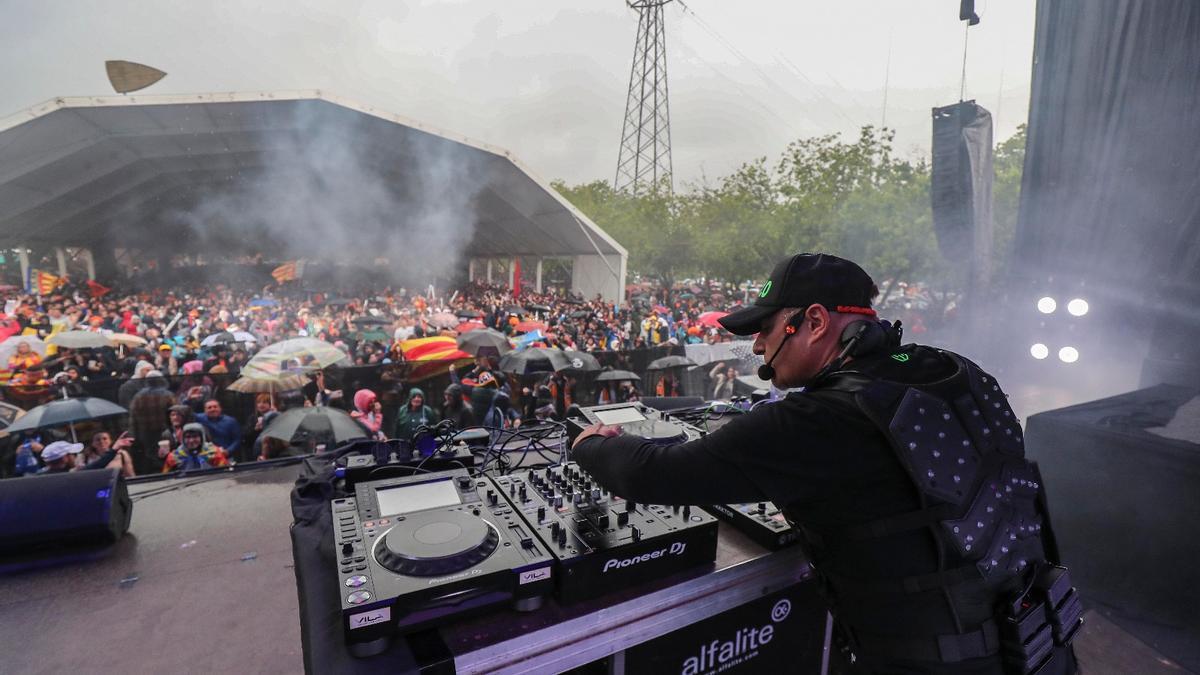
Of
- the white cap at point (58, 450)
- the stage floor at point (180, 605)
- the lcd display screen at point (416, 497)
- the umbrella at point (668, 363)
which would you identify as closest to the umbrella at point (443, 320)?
the umbrella at point (668, 363)

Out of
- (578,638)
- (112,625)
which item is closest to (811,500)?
(578,638)

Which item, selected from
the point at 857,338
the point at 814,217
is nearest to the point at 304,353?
the point at 857,338

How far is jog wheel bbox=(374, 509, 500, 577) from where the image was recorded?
3.41 ft

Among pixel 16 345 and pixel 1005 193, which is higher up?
pixel 1005 193

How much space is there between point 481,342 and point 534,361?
4.25 ft

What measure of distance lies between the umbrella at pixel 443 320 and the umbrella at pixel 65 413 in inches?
189

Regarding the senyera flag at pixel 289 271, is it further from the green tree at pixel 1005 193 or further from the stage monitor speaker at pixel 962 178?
the green tree at pixel 1005 193

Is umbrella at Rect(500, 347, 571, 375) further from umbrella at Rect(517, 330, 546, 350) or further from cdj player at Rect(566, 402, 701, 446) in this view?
cdj player at Rect(566, 402, 701, 446)

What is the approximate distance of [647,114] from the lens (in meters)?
16.3

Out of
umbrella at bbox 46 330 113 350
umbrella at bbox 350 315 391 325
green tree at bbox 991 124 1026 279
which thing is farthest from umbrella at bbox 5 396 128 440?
green tree at bbox 991 124 1026 279

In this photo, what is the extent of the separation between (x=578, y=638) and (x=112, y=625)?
1910mm

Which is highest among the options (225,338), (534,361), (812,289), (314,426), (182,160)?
(182,160)

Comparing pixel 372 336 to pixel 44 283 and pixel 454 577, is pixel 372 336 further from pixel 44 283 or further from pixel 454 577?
pixel 454 577

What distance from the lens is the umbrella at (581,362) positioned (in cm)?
683
